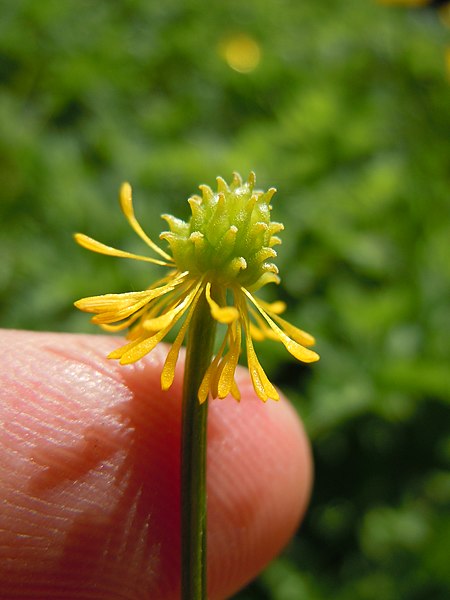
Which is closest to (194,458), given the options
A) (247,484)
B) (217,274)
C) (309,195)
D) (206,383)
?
(206,383)

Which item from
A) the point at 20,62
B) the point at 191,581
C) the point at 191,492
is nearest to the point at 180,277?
the point at 191,492

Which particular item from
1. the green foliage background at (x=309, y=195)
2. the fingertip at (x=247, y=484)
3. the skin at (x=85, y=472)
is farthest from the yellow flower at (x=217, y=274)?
the green foliage background at (x=309, y=195)

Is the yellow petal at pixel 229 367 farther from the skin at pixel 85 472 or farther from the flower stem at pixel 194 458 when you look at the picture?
the skin at pixel 85 472

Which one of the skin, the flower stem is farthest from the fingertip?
the flower stem

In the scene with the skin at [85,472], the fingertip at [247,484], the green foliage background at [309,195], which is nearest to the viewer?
the skin at [85,472]

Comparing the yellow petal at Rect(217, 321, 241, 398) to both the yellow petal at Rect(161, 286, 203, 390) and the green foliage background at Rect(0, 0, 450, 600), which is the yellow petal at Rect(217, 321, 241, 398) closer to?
the yellow petal at Rect(161, 286, 203, 390)

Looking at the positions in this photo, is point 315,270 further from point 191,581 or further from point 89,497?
point 191,581
